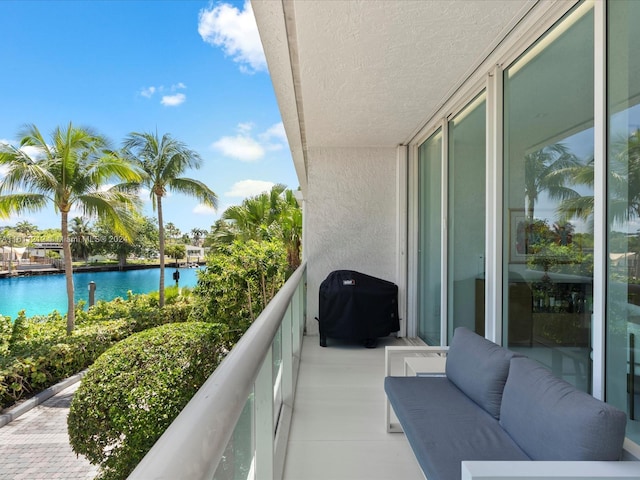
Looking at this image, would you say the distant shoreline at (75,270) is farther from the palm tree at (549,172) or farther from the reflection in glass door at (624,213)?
the reflection in glass door at (624,213)

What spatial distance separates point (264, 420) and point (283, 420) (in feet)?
4.00

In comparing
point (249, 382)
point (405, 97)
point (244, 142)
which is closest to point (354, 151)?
point (405, 97)

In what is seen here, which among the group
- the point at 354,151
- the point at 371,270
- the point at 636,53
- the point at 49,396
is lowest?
the point at 49,396

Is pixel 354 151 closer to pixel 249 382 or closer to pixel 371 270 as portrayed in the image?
pixel 371 270

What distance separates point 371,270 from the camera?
5.77 metres

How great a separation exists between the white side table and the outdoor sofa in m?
0.16

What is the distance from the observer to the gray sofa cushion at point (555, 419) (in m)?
1.38

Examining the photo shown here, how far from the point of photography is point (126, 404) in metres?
3.89

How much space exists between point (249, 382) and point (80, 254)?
149 ft

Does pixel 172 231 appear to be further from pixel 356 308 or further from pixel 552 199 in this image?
pixel 552 199

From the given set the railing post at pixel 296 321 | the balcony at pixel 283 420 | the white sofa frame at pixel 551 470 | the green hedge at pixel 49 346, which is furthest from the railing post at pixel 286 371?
the green hedge at pixel 49 346

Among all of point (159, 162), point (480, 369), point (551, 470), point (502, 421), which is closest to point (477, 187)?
point (480, 369)

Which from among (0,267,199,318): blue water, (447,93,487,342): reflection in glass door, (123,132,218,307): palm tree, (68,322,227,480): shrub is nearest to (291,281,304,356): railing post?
(68,322,227,480): shrub

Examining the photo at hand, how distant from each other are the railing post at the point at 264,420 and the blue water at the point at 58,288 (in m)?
23.1
